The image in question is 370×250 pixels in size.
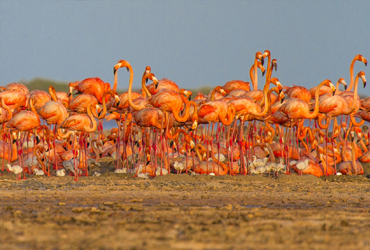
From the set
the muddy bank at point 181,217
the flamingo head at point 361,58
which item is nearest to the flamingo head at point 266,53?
the flamingo head at point 361,58

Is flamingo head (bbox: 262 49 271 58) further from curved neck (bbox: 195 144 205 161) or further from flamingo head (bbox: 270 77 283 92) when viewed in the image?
curved neck (bbox: 195 144 205 161)

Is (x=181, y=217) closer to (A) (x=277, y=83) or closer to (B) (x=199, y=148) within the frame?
(B) (x=199, y=148)

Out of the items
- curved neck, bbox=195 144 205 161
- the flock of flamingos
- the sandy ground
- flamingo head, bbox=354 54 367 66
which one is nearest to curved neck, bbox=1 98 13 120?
the flock of flamingos

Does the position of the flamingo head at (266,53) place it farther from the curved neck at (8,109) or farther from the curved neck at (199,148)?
the curved neck at (8,109)

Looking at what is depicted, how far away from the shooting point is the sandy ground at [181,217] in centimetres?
381

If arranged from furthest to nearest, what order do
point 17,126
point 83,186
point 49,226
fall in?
1. point 17,126
2. point 83,186
3. point 49,226

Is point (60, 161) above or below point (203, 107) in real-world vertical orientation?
below

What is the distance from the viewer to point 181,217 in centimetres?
512

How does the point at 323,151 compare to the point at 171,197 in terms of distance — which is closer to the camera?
the point at 171,197

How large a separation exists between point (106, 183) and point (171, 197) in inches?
107

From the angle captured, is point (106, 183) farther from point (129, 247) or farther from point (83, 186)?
point (129, 247)

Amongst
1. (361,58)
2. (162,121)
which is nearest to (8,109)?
(162,121)

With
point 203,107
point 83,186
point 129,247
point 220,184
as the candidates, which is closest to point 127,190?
point 83,186

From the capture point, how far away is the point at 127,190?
8.55 metres
